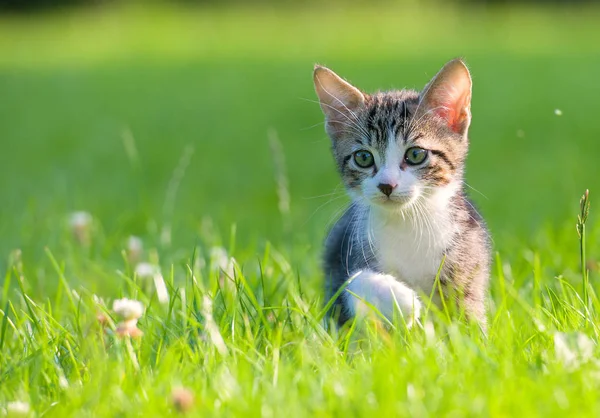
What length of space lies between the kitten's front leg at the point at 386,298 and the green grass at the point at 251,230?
2.9 inches

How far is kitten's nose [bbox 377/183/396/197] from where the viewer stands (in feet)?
8.94

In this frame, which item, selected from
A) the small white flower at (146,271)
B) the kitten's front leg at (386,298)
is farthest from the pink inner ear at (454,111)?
the small white flower at (146,271)

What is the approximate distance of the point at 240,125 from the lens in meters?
8.14

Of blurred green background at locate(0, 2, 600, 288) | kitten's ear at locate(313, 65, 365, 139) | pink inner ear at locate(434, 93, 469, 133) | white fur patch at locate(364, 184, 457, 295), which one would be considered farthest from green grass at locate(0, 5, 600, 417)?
kitten's ear at locate(313, 65, 365, 139)

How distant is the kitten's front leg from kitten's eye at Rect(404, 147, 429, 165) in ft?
1.61

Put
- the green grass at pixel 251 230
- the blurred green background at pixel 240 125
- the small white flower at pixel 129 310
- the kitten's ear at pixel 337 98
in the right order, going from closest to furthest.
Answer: the green grass at pixel 251 230
the small white flower at pixel 129 310
the kitten's ear at pixel 337 98
the blurred green background at pixel 240 125

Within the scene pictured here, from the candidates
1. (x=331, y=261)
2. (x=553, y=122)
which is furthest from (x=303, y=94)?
(x=331, y=261)

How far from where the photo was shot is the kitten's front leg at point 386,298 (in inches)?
96.9

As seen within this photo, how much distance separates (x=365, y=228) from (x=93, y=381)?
3.80 ft

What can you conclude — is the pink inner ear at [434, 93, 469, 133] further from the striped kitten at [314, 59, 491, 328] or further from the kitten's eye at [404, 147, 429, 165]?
the kitten's eye at [404, 147, 429, 165]

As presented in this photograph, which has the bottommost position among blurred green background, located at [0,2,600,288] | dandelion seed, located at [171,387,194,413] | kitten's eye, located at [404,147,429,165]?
blurred green background, located at [0,2,600,288]

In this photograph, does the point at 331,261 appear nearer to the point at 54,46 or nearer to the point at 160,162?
the point at 160,162

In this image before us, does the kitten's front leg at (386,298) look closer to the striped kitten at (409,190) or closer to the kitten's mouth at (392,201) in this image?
the striped kitten at (409,190)

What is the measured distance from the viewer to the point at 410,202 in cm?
276
